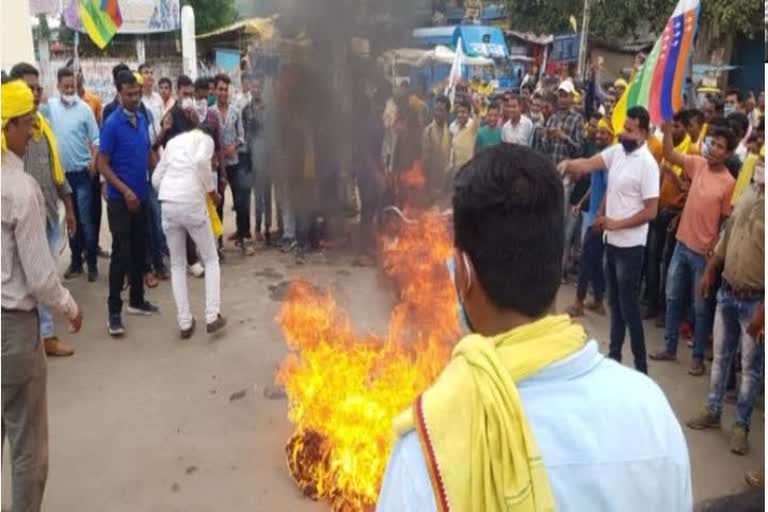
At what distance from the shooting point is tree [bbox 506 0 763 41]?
70.4 ft

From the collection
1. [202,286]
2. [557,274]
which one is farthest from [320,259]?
[557,274]

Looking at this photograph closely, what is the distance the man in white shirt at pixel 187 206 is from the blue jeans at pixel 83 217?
1.66 metres

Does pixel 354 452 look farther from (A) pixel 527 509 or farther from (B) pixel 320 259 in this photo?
(B) pixel 320 259

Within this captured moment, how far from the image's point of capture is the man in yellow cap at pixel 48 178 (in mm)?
5535

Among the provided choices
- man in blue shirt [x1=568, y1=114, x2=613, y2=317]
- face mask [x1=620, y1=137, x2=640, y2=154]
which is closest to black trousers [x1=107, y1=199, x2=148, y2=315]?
man in blue shirt [x1=568, y1=114, x2=613, y2=317]

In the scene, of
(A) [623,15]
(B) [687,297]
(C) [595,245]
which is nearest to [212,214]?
(C) [595,245]

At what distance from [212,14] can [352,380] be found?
110 ft

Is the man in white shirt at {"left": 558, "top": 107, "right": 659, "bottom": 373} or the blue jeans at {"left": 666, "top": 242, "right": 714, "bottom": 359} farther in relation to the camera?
the blue jeans at {"left": 666, "top": 242, "right": 714, "bottom": 359}

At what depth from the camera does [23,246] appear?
Answer: 10.2 feet

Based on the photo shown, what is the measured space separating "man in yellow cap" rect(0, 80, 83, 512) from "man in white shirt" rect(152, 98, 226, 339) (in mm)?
2443

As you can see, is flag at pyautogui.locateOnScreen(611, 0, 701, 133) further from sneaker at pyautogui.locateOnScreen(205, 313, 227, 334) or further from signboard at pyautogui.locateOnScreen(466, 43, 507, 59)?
signboard at pyautogui.locateOnScreen(466, 43, 507, 59)

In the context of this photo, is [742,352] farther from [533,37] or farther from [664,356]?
[533,37]

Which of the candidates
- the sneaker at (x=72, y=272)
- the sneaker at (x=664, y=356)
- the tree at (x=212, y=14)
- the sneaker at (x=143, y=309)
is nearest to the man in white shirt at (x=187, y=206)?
the sneaker at (x=143, y=309)

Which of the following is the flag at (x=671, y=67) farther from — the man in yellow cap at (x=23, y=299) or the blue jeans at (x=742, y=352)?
the man in yellow cap at (x=23, y=299)
